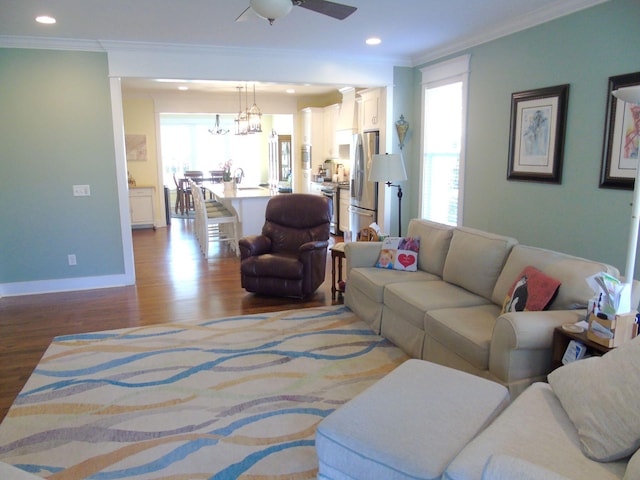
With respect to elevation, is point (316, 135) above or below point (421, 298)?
above

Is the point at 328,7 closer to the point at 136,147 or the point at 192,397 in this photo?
the point at 192,397

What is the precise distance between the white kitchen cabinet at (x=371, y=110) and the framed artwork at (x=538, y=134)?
7.14 feet

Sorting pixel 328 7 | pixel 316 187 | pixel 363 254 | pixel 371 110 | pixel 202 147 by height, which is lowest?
pixel 363 254

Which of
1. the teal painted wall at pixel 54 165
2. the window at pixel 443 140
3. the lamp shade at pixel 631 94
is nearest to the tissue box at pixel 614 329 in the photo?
the lamp shade at pixel 631 94

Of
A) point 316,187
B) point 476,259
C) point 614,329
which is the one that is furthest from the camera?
point 316,187

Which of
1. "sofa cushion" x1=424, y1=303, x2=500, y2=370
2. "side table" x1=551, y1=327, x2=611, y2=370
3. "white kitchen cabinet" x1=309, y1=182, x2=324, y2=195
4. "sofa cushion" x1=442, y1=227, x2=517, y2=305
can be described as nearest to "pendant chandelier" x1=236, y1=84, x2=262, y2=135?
"white kitchen cabinet" x1=309, y1=182, x2=324, y2=195

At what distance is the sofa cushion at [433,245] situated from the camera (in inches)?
156

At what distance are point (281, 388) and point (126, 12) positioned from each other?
329 centimetres

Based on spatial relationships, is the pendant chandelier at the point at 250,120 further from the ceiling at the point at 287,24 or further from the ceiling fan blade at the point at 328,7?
the ceiling fan blade at the point at 328,7

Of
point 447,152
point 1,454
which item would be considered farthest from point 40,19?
point 447,152

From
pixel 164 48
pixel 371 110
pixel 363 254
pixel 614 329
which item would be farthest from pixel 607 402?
pixel 371 110

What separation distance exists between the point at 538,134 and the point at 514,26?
1053 millimetres

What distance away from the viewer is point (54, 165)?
5055 mm

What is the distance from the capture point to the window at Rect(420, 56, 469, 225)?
5.25 meters
